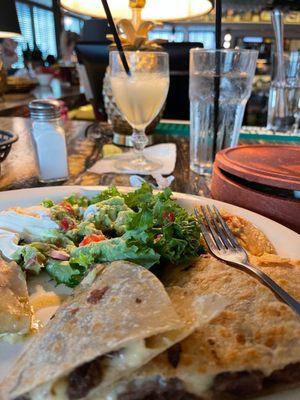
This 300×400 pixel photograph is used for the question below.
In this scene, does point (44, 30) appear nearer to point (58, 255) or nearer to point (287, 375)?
point (58, 255)

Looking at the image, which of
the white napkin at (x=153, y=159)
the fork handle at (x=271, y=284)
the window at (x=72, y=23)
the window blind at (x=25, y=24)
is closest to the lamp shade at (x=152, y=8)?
the white napkin at (x=153, y=159)

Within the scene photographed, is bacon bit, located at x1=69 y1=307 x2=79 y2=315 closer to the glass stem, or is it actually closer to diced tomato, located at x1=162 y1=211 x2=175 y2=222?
diced tomato, located at x1=162 y1=211 x2=175 y2=222

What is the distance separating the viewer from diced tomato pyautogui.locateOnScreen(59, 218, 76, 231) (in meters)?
1.01

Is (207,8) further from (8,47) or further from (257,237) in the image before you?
(8,47)

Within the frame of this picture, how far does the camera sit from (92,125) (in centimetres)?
245

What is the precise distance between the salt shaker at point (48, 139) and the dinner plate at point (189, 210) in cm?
21

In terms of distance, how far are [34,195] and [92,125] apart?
4.33 ft

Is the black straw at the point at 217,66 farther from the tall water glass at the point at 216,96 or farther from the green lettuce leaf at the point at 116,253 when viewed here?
the green lettuce leaf at the point at 116,253

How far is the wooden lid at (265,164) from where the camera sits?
3.33ft

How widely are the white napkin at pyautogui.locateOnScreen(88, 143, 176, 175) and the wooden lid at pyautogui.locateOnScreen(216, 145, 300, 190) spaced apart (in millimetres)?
396

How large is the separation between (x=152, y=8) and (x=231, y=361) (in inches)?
101

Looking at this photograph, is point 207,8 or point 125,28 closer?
point 125,28

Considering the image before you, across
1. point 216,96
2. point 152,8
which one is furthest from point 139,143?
point 152,8

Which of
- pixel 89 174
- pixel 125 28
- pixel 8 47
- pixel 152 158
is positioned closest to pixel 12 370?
pixel 89 174
